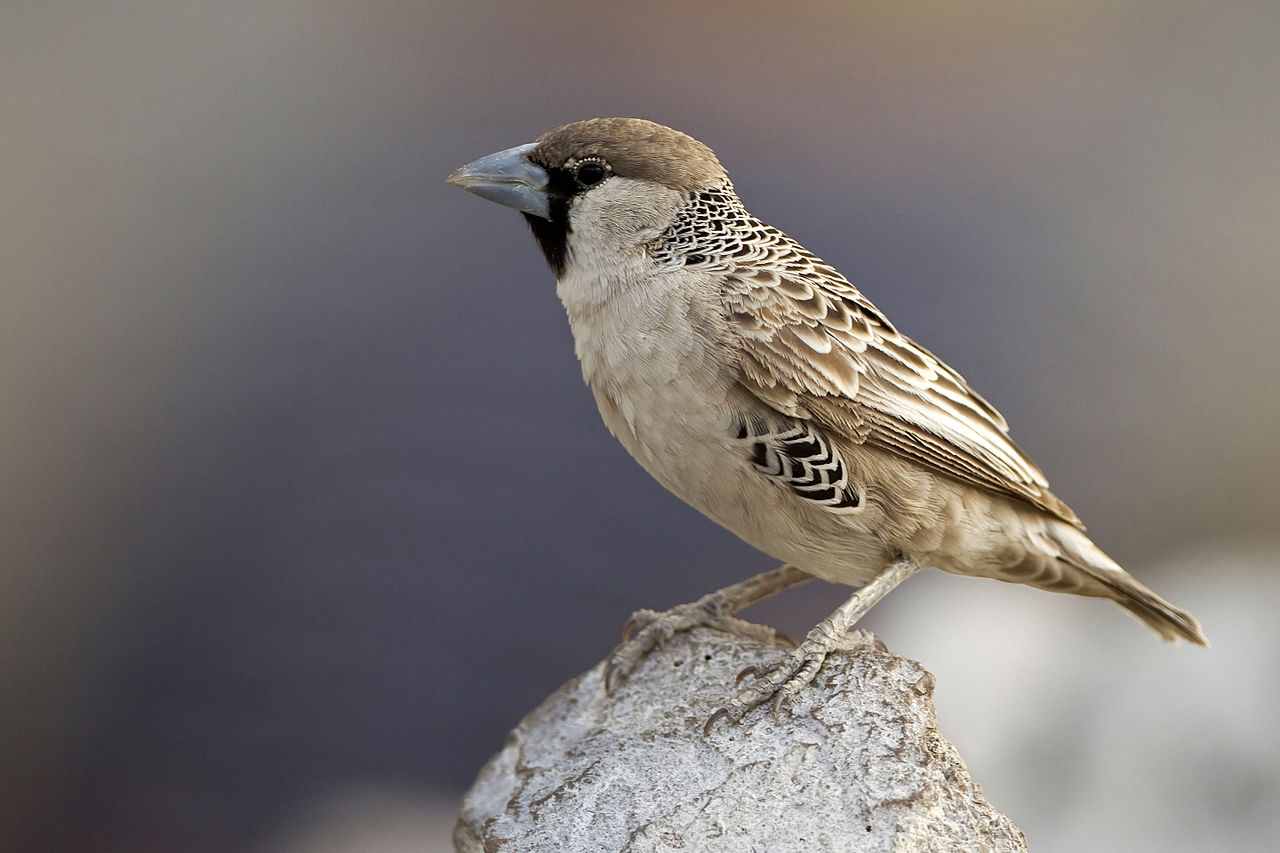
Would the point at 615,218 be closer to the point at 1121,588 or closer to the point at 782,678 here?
the point at 782,678

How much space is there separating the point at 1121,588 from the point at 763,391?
1.62 m

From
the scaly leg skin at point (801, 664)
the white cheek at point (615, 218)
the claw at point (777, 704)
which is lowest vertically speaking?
the claw at point (777, 704)

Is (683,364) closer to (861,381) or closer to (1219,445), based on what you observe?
(861,381)

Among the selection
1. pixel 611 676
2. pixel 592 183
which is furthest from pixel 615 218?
pixel 611 676

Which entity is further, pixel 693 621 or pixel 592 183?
pixel 693 621

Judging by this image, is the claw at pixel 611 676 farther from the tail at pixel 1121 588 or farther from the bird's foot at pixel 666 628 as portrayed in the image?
the tail at pixel 1121 588

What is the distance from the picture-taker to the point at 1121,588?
13.4ft

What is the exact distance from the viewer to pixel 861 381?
3.61 meters

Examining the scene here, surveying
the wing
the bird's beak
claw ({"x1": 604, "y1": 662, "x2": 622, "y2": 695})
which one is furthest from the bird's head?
claw ({"x1": 604, "y1": 662, "x2": 622, "y2": 695})

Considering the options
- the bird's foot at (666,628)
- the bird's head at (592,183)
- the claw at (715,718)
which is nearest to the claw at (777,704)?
the claw at (715,718)

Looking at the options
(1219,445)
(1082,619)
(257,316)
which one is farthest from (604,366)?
(1219,445)

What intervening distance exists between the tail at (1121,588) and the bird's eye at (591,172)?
1.93 meters

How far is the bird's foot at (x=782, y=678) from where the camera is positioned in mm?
3480

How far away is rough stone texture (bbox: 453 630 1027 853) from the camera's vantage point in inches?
123
